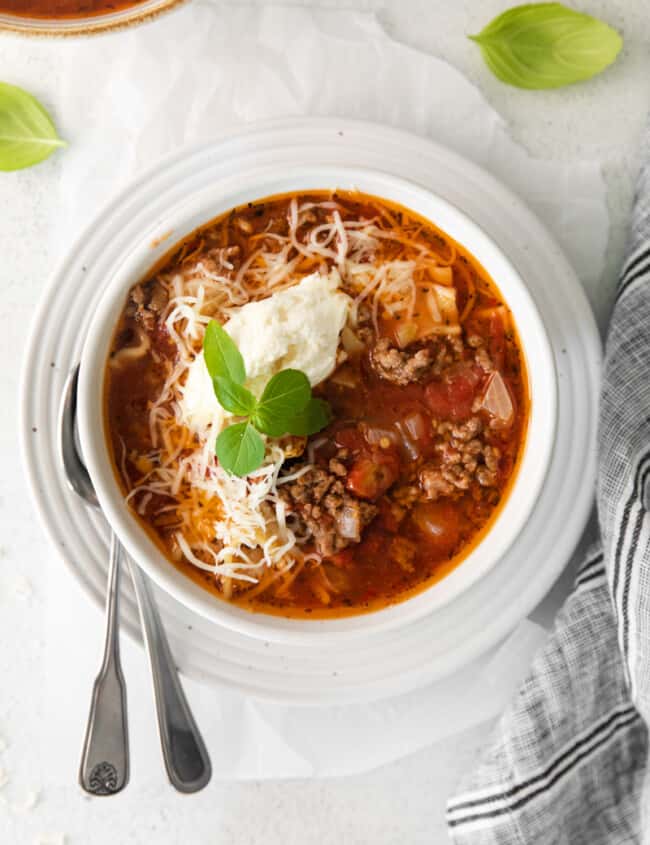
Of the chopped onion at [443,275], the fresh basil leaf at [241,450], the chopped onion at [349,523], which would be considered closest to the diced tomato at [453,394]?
the chopped onion at [443,275]

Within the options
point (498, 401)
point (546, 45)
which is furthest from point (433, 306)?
point (546, 45)

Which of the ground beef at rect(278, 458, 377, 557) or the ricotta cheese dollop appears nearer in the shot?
the ricotta cheese dollop

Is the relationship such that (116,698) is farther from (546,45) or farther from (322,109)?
(546,45)

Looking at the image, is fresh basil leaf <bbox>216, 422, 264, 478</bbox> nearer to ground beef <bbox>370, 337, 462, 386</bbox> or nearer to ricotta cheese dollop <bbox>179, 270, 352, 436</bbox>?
ricotta cheese dollop <bbox>179, 270, 352, 436</bbox>

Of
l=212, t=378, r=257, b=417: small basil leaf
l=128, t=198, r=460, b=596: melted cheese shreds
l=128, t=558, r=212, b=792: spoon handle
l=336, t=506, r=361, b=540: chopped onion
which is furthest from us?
l=128, t=558, r=212, b=792: spoon handle

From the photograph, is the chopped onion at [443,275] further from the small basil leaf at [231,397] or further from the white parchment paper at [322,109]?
the small basil leaf at [231,397]

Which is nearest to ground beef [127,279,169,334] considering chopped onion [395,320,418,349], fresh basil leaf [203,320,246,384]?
fresh basil leaf [203,320,246,384]
